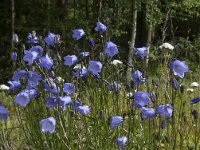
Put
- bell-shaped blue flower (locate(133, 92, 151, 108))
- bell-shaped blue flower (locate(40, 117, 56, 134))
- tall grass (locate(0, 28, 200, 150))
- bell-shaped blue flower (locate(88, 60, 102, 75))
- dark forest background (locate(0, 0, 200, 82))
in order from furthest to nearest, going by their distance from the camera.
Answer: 1. dark forest background (locate(0, 0, 200, 82))
2. tall grass (locate(0, 28, 200, 150))
3. bell-shaped blue flower (locate(88, 60, 102, 75))
4. bell-shaped blue flower (locate(133, 92, 151, 108))
5. bell-shaped blue flower (locate(40, 117, 56, 134))

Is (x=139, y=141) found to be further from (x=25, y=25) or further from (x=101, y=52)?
→ (x=25, y=25)

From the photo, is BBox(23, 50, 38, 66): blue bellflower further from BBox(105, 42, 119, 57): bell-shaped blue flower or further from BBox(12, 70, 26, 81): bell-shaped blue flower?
BBox(105, 42, 119, 57): bell-shaped blue flower

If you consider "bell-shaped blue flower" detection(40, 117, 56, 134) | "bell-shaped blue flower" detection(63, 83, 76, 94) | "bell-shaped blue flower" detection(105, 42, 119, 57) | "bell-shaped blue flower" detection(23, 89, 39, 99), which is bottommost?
"bell-shaped blue flower" detection(40, 117, 56, 134)

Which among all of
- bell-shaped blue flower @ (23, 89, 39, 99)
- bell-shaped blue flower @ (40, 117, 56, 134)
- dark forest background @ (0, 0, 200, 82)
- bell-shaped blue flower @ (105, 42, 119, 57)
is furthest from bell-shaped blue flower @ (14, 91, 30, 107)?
dark forest background @ (0, 0, 200, 82)

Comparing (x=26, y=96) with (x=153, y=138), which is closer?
(x=26, y=96)

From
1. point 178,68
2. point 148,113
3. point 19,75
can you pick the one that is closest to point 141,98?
point 148,113

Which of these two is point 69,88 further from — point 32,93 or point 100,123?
point 100,123

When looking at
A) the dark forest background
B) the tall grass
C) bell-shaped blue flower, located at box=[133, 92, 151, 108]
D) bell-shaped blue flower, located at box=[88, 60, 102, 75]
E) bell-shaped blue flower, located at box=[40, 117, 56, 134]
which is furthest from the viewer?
the dark forest background

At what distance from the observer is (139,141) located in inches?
114

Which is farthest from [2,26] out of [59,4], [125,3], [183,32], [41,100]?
[41,100]

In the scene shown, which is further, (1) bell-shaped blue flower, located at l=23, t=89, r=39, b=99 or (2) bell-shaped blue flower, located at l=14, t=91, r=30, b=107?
(1) bell-shaped blue flower, located at l=23, t=89, r=39, b=99

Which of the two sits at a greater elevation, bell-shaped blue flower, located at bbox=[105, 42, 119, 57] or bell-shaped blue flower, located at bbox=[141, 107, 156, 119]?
bell-shaped blue flower, located at bbox=[105, 42, 119, 57]

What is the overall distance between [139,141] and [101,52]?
0.60m

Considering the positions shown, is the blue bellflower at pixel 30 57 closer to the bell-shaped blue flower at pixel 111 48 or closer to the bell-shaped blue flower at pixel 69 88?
the bell-shaped blue flower at pixel 69 88
